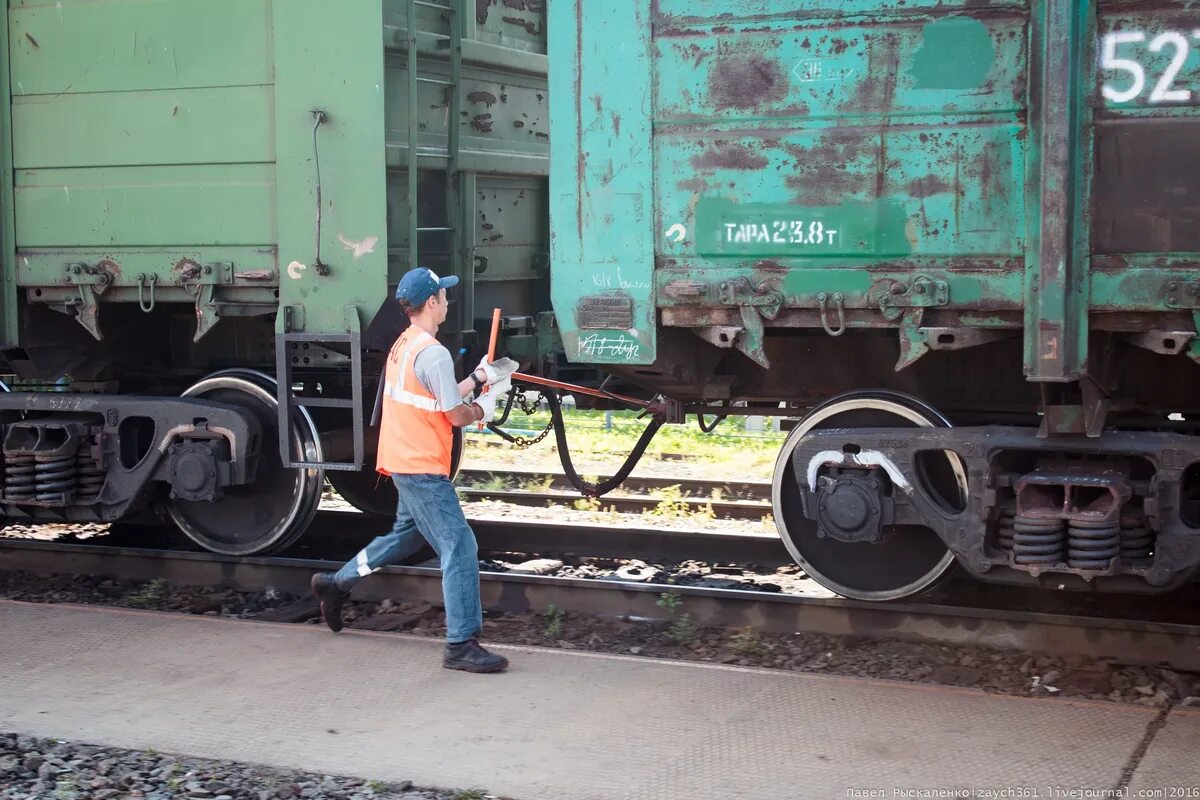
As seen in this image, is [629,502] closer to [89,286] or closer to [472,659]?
[472,659]

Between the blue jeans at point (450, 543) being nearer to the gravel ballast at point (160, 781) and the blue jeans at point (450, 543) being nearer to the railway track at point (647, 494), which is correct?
the gravel ballast at point (160, 781)

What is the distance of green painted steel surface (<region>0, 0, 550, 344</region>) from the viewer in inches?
245

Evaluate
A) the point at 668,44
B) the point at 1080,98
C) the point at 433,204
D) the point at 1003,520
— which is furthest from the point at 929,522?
the point at 433,204

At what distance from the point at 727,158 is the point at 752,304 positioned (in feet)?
2.00

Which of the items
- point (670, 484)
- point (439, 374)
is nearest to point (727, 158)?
point (439, 374)

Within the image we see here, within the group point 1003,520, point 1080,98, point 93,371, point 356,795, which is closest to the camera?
point 356,795

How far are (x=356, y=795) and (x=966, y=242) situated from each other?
301 centimetres

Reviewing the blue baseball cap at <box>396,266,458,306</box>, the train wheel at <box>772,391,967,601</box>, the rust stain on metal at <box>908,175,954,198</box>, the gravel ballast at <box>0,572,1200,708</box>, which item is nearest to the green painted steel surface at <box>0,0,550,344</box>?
the blue baseball cap at <box>396,266,458,306</box>

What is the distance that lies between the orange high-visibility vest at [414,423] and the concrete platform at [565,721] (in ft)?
2.79

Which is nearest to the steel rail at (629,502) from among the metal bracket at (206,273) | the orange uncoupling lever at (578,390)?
the orange uncoupling lever at (578,390)

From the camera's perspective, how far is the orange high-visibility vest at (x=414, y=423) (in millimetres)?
5449

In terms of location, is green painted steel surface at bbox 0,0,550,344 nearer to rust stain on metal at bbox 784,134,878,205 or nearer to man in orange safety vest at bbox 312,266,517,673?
man in orange safety vest at bbox 312,266,517,673

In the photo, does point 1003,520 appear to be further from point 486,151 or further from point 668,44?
point 486,151

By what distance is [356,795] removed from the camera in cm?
418
